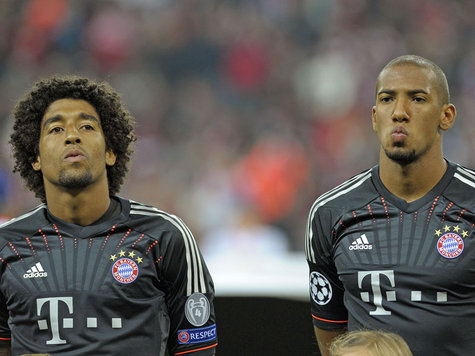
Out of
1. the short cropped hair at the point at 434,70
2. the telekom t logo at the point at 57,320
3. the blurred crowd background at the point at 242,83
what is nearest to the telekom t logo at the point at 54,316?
the telekom t logo at the point at 57,320

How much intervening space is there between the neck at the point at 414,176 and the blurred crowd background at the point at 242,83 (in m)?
5.37

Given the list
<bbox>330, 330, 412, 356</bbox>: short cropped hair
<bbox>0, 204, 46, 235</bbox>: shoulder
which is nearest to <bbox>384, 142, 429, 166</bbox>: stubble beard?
<bbox>330, 330, 412, 356</bbox>: short cropped hair

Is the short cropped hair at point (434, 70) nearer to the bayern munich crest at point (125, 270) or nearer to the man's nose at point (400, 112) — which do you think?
the man's nose at point (400, 112)

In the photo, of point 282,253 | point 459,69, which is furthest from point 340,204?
point 459,69

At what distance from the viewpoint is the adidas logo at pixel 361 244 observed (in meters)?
3.09

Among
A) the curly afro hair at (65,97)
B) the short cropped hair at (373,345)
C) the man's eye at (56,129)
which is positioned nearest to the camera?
the short cropped hair at (373,345)

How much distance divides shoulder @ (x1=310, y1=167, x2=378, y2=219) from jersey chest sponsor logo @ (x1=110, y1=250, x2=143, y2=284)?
73 cm

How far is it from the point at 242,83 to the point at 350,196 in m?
7.34

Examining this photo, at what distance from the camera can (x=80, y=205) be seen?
3084mm

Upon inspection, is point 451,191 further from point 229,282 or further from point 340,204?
point 229,282

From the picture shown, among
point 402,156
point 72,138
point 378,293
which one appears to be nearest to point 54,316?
point 72,138

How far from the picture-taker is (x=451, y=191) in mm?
3094

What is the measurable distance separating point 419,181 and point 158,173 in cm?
653

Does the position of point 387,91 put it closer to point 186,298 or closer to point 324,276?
point 324,276
